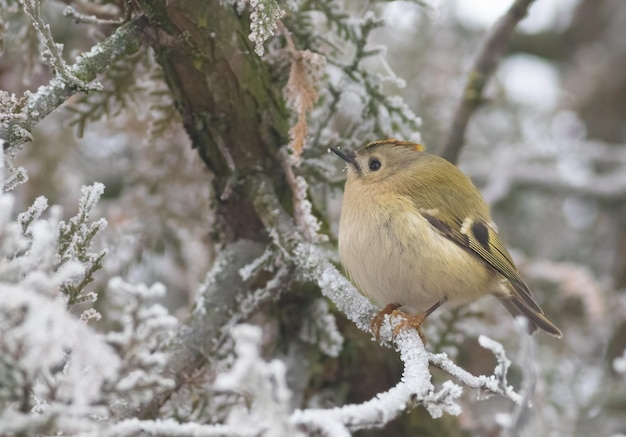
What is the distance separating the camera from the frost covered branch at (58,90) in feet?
5.84

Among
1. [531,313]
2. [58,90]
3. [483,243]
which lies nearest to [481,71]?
[483,243]

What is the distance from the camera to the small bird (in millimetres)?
2385

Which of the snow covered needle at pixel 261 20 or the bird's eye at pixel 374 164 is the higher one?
the bird's eye at pixel 374 164

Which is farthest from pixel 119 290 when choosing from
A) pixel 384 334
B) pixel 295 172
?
pixel 295 172

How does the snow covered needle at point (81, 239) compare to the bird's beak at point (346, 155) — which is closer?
the snow covered needle at point (81, 239)

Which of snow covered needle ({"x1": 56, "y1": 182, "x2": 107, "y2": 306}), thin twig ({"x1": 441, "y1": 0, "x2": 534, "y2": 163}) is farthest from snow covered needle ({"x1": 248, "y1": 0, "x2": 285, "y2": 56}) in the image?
thin twig ({"x1": 441, "y1": 0, "x2": 534, "y2": 163})

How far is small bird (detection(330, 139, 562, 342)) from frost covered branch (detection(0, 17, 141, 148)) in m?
0.86

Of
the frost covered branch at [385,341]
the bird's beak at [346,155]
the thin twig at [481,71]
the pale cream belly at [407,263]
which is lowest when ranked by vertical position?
the frost covered branch at [385,341]

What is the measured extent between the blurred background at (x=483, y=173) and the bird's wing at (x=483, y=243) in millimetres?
450

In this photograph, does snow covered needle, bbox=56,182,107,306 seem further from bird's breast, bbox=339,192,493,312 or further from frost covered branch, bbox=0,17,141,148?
bird's breast, bbox=339,192,493,312

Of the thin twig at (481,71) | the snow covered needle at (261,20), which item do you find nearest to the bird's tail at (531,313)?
the thin twig at (481,71)

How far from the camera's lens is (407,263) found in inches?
93.2

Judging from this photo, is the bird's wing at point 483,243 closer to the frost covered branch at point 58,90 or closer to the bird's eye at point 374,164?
the bird's eye at point 374,164

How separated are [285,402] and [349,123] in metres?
1.71
